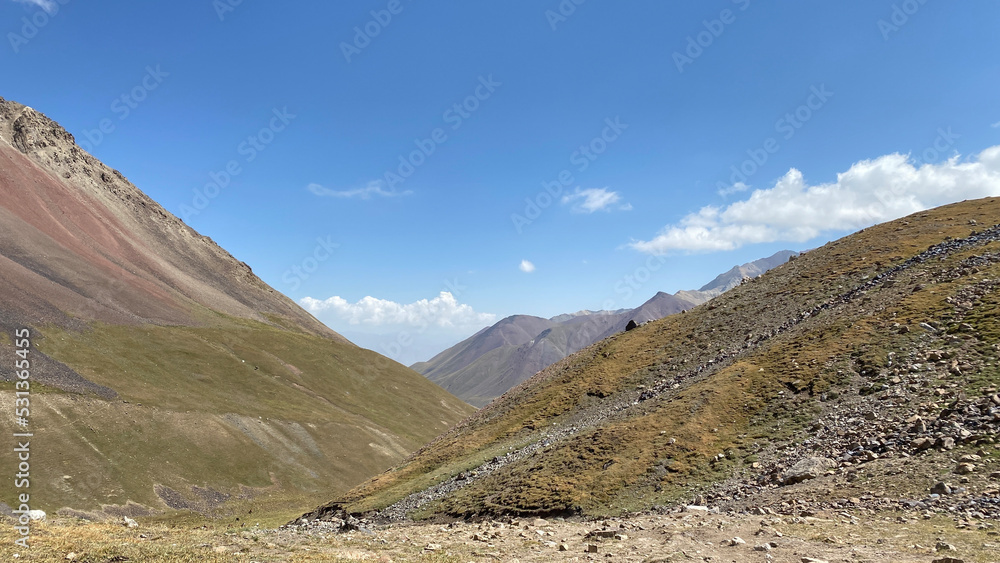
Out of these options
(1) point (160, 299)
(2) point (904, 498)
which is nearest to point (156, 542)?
(2) point (904, 498)

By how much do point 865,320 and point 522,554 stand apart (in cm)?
3729

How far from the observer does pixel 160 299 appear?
152625 mm

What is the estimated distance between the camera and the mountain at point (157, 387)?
70.6 meters

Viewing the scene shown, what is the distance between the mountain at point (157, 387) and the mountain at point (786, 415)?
1601 inches

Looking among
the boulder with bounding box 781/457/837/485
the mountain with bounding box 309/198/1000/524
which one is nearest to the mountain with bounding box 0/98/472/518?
the mountain with bounding box 309/198/1000/524

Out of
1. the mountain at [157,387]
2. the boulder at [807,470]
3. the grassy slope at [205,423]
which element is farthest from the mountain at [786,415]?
the mountain at [157,387]

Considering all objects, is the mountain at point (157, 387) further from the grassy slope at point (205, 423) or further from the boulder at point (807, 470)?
the boulder at point (807, 470)

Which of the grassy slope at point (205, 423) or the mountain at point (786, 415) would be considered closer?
the mountain at point (786, 415)

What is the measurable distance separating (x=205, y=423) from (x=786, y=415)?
9365cm

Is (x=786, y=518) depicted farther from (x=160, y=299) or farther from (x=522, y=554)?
(x=160, y=299)

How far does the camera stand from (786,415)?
3312cm

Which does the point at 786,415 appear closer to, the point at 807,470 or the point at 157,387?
the point at 807,470

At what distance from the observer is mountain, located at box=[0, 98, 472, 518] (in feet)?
232

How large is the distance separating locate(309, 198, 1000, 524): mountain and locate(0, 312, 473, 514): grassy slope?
3982cm
